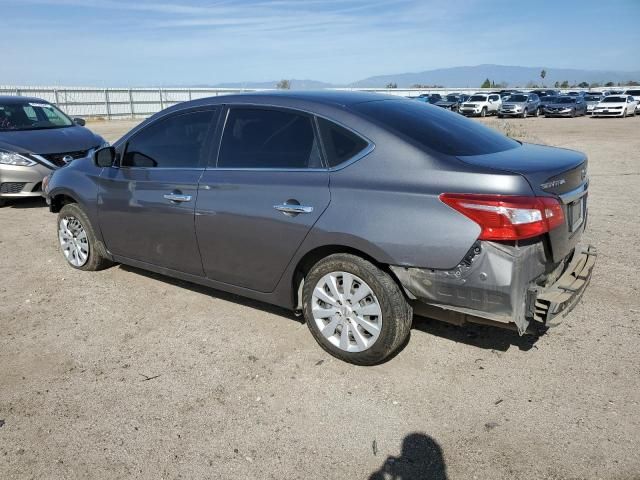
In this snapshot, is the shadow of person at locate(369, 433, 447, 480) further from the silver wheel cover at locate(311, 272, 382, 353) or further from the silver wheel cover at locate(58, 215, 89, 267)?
the silver wheel cover at locate(58, 215, 89, 267)

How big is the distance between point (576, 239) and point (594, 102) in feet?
141

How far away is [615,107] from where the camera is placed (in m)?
35.7

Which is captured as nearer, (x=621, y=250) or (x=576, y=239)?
(x=576, y=239)

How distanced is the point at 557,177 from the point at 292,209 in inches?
65.8

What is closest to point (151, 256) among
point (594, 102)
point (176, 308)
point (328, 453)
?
point (176, 308)

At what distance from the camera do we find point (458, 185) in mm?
3064

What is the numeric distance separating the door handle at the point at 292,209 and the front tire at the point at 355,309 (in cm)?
36

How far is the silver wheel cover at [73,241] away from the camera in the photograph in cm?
546

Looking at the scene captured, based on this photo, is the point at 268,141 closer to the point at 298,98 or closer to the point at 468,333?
the point at 298,98

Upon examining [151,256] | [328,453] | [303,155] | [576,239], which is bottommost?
[328,453]

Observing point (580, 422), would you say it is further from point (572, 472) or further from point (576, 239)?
point (576, 239)

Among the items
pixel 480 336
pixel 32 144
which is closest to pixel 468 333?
pixel 480 336

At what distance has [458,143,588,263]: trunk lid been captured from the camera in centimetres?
312

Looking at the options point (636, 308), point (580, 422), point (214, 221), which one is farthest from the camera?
point (636, 308)
